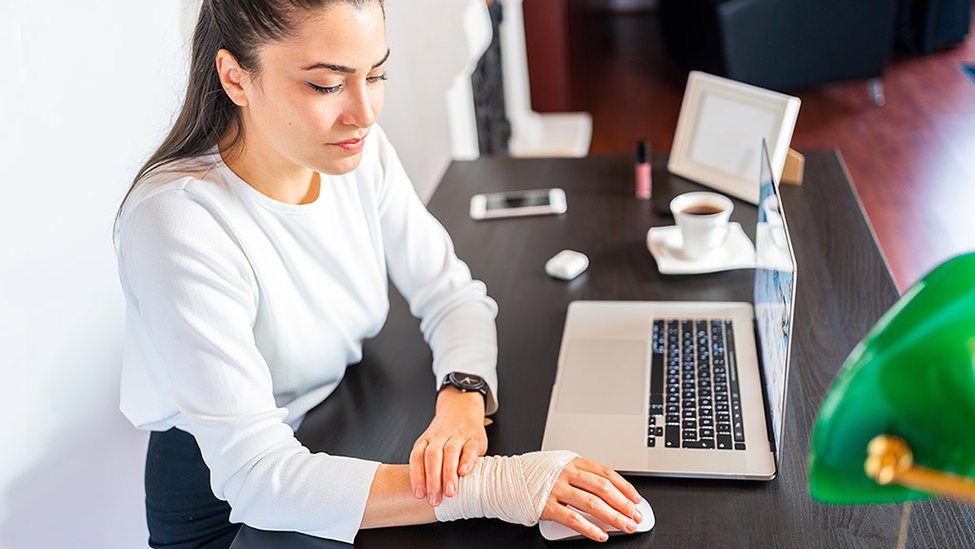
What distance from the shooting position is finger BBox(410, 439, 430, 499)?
2.93 ft

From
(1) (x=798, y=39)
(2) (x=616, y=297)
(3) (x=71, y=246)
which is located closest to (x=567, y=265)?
(2) (x=616, y=297)

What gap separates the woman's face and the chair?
10.0 ft

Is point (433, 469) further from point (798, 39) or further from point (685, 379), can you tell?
point (798, 39)

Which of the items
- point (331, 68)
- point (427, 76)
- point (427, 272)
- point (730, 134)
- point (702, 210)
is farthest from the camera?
point (427, 76)

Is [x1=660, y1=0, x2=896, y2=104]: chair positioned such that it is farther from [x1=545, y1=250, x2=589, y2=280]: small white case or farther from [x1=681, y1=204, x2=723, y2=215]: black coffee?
[x1=545, y1=250, x2=589, y2=280]: small white case

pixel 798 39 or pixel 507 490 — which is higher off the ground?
pixel 507 490

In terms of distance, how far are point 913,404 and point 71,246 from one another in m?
1.04

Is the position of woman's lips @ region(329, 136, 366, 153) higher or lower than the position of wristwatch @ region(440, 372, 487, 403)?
higher

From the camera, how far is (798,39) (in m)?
3.85

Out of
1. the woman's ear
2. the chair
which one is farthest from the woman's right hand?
the chair

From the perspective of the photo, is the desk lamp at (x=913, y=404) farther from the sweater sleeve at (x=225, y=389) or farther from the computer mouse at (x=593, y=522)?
the sweater sleeve at (x=225, y=389)

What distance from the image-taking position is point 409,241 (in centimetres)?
126

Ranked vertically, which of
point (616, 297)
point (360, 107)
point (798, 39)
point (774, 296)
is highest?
point (360, 107)

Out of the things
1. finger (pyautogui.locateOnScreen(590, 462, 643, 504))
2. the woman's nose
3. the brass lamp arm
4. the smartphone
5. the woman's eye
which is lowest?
the smartphone
